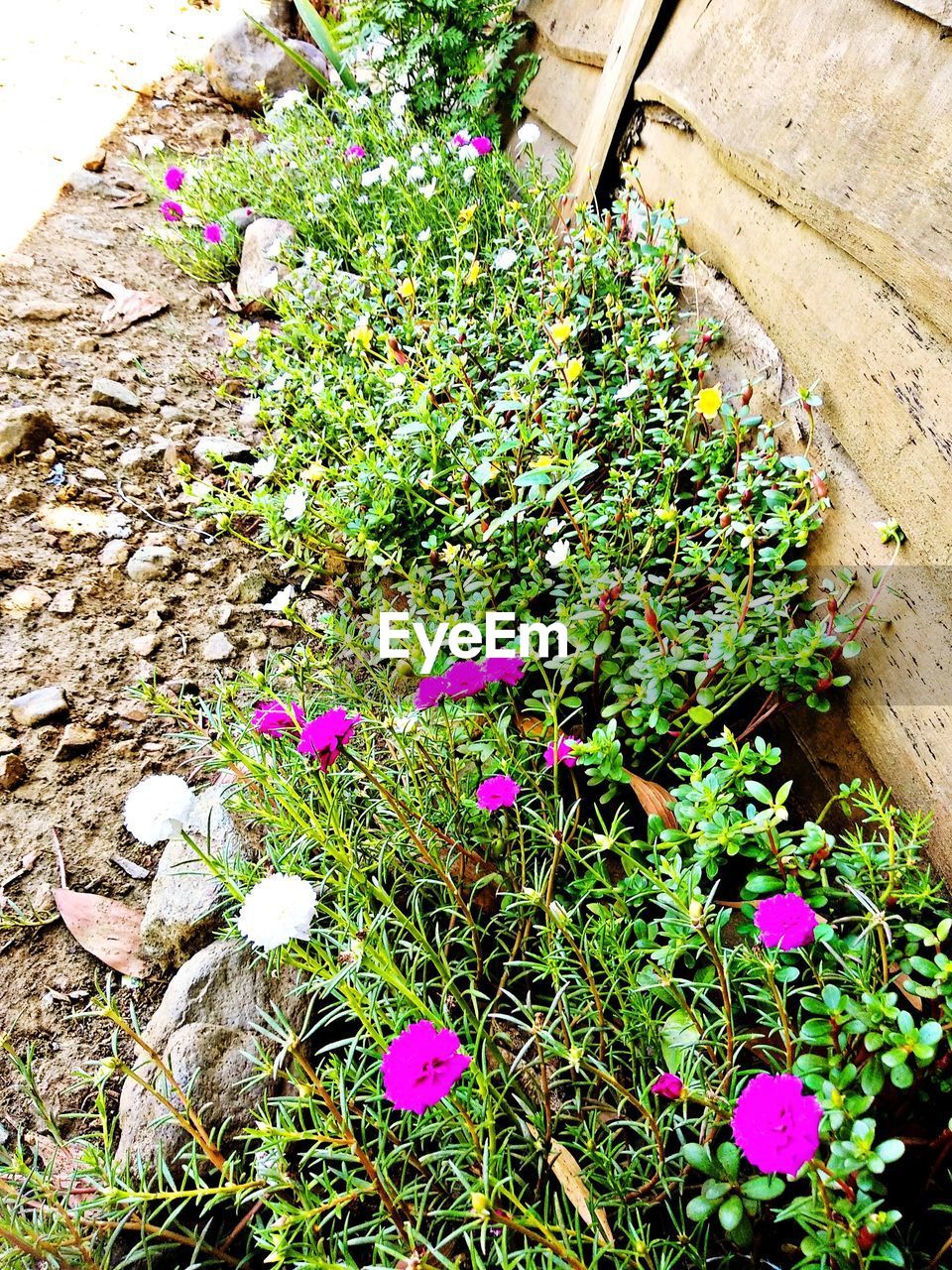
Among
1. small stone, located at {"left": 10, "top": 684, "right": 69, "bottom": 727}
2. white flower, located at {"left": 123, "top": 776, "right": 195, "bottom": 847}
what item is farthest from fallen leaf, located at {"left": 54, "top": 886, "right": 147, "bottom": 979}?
white flower, located at {"left": 123, "top": 776, "right": 195, "bottom": 847}

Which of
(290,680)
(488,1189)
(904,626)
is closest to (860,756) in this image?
(904,626)

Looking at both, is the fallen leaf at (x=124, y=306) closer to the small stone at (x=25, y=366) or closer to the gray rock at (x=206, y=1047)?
the small stone at (x=25, y=366)

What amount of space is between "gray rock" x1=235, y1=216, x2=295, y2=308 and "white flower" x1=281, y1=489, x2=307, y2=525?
4.76 ft

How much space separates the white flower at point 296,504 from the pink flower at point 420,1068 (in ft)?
4.68

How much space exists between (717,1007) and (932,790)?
19.7 inches

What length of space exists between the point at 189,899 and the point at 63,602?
3.44 ft

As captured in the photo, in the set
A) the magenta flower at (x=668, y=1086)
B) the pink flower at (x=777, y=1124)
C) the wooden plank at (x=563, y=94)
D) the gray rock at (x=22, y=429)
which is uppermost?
the wooden plank at (x=563, y=94)

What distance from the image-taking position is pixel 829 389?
1.54 m

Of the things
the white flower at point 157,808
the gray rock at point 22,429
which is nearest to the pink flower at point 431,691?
the white flower at point 157,808

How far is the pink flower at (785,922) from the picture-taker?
927 millimetres

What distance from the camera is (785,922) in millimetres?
935

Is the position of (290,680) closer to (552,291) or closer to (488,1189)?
(488,1189)

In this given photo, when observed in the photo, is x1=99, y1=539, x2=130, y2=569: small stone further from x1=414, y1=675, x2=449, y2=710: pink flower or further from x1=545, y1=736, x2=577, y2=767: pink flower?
x1=545, y1=736, x2=577, y2=767: pink flower

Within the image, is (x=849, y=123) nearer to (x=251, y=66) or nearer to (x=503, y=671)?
(x=503, y=671)
